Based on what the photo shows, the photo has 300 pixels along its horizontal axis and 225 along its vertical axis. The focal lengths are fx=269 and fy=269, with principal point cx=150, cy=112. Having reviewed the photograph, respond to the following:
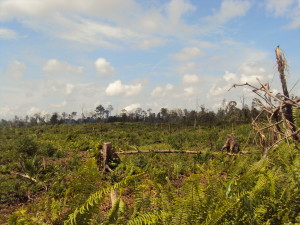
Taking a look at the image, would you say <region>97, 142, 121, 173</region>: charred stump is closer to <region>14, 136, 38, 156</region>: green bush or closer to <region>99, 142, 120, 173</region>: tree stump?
<region>99, 142, 120, 173</region>: tree stump

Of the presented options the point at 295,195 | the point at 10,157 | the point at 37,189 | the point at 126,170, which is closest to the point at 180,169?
the point at 126,170

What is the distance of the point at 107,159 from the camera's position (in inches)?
318

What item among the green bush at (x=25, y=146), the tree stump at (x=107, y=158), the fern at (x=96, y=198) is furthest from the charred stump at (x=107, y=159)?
the fern at (x=96, y=198)

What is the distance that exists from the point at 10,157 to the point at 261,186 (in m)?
12.1

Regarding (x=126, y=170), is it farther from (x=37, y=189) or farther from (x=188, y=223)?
(x=188, y=223)

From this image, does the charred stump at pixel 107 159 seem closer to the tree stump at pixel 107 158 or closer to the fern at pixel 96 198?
the tree stump at pixel 107 158

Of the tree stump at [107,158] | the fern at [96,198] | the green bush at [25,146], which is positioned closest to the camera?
the fern at [96,198]

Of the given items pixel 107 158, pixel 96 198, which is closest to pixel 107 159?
pixel 107 158

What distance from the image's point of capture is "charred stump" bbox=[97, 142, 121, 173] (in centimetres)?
797

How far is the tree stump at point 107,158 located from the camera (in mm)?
7965

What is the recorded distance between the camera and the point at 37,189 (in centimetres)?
675

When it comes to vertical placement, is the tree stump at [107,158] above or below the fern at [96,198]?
below

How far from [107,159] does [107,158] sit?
32 millimetres

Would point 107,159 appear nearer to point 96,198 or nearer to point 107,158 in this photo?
point 107,158
